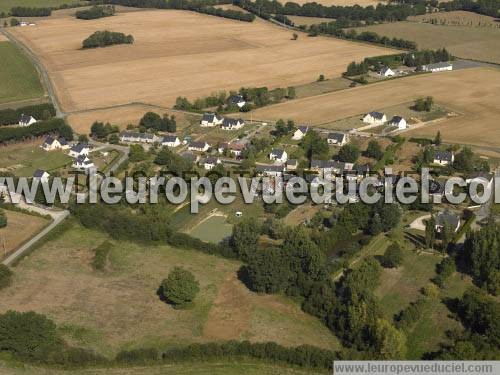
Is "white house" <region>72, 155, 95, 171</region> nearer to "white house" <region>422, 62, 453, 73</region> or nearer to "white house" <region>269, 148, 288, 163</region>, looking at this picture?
"white house" <region>269, 148, 288, 163</region>

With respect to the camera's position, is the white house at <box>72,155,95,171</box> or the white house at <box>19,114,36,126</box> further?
the white house at <box>19,114,36,126</box>

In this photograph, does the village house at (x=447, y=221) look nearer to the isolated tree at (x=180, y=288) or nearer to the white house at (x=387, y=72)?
the isolated tree at (x=180, y=288)

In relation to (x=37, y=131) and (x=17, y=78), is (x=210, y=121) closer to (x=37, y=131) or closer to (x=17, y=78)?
(x=37, y=131)

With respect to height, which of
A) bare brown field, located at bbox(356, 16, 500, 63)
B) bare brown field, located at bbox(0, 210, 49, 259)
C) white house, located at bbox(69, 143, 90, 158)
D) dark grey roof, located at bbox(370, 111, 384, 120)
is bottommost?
bare brown field, located at bbox(0, 210, 49, 259)

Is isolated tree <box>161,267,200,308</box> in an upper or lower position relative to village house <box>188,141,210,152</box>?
lower

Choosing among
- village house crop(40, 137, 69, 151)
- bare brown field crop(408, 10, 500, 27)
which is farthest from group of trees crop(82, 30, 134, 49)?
bare brown field crop(408, 10, 500, 27)

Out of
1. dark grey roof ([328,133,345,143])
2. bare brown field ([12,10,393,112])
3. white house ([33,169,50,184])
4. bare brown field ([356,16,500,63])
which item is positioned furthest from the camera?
bare brown field ([356,16,500,63])

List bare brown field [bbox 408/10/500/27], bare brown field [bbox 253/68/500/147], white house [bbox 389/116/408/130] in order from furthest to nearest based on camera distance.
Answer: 1. bare brown field [bbox 408/10/500/27]
2. white house [bbox 389/116/408/130]
3. bare brown field [bbox 253/68/500/147]
